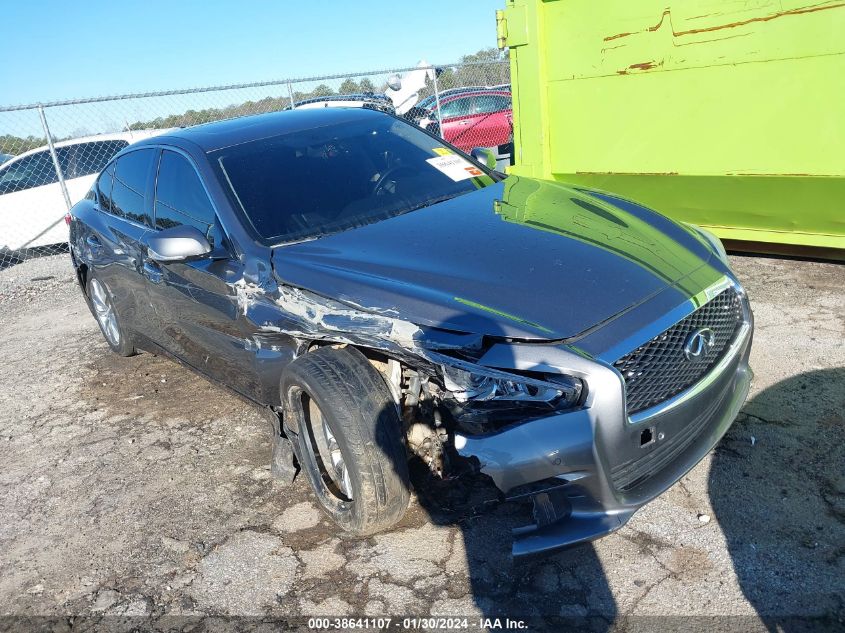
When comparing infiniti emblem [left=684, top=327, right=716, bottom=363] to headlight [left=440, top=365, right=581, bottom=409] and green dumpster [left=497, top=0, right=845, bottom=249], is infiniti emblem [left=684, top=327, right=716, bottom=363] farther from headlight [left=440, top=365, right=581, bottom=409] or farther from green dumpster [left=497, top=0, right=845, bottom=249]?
green dumpster [left=497, top=0, right=845, bottom=249]

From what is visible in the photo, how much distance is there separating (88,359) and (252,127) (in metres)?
2.84

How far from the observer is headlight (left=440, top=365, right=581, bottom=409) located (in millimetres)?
2438

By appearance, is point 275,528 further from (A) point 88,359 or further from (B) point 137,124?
(B) point 137,124

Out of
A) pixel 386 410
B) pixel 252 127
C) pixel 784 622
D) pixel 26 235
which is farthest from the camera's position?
pixel 26 235

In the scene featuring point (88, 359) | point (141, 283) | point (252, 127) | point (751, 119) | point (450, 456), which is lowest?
point (88, 359)

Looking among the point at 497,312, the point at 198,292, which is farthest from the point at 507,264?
the point at 198,292

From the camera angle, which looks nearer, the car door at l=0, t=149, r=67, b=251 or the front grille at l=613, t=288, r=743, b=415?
the front grille at l=613, t=288, r=743, b=415

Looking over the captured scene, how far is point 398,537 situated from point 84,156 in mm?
9597

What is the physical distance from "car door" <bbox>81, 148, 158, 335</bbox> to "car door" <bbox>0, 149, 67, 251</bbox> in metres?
6.20

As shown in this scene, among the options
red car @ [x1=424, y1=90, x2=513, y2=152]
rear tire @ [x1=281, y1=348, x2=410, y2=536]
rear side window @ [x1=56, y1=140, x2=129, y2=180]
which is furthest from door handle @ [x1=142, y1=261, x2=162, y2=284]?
red car @ [x1=424, y1=90, x2=513, y2=152]

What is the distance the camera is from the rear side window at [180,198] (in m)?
3.74

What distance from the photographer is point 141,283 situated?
449 centimetres

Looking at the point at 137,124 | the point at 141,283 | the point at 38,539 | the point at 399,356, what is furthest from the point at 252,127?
the point at 137,124

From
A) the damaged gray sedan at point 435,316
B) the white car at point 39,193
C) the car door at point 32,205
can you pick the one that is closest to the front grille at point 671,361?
the damaged gray sedan at point 435,316
